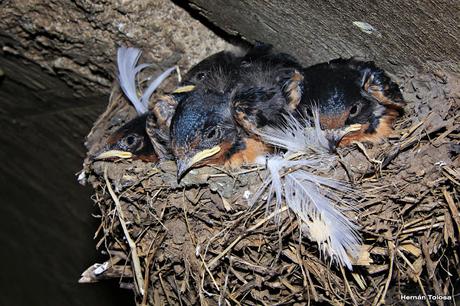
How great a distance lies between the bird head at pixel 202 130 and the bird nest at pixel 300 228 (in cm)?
8

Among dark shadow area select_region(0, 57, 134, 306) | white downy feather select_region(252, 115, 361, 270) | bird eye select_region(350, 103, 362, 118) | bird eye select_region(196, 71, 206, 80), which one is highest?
bird eye select_region(350, 103, 362, 118)

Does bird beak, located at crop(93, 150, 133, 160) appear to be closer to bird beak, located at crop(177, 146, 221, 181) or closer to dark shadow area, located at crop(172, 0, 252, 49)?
bird beak, located at crop(177, 146, 221, 181)

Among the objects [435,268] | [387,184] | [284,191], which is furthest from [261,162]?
[435,268]

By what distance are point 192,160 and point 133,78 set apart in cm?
56

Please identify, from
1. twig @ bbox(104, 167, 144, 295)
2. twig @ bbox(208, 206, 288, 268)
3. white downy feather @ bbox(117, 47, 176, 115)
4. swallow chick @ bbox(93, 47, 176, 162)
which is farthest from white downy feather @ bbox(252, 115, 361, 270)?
white downy feather @ bbox(117, 47, 176, 115)

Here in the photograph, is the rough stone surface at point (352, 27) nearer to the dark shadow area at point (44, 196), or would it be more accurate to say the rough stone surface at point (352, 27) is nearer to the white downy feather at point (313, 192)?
the white downy feather at point (313, 192)

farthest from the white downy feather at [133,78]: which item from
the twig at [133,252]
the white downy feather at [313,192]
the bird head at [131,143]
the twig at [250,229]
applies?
the twig at [250,229]

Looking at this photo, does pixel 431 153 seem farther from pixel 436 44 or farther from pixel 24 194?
pixel 24 194

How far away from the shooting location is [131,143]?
9.19 ft

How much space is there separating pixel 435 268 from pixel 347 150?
17.6 inches

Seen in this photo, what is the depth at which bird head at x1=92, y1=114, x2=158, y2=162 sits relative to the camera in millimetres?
2762

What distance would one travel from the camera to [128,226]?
2439 millimetres

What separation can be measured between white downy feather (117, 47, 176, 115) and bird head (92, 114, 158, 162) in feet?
0.39

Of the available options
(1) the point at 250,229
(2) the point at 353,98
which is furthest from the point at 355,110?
(1) the point at 250,229
